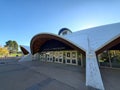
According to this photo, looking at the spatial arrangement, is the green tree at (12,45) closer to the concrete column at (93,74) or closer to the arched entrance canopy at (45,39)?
the arched entrance canopy at (45,39)

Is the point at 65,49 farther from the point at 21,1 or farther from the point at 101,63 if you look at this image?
the point at 21,1

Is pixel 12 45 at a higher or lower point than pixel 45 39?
higher

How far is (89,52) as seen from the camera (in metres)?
8.85

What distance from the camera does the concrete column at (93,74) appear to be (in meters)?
5.59

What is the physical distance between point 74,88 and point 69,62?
10.2 metres

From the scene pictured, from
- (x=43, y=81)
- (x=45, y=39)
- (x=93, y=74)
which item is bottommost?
(x=43, y=81)

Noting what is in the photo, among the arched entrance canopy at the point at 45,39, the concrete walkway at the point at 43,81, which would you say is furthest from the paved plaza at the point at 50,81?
the arched entrance canopy at the point at 45,39

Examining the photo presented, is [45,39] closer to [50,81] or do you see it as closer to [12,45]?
[50,81]

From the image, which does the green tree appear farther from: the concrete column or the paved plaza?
the concrete column

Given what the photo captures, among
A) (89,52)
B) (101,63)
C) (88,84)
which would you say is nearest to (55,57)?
(101,63)

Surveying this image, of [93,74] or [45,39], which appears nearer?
[93,74]

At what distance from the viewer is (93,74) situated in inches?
253

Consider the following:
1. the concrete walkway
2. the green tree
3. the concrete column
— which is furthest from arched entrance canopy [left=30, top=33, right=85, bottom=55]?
the green tree

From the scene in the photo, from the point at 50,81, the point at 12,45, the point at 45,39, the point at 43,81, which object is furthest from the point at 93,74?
the point at 12,45
